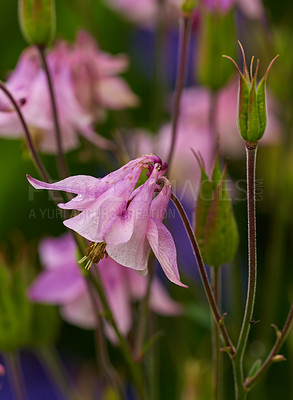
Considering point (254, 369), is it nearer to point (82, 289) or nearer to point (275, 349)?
point (275, 349)

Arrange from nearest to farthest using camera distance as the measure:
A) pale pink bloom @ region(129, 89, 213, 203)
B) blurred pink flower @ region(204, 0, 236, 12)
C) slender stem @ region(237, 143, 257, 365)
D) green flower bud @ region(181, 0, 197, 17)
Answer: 1. slender stem @ region(237, 143, 257, 365)
2. green flower bud @ region(181, 0, 197, 17)
3. blurred pink flower @ region(204, 0, 236, 12)
4. pale pink bloom @ region(129, 89, 213, 203)

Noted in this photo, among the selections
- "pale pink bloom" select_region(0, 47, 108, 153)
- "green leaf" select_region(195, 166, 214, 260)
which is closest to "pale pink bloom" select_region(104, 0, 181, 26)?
"pale pink bloom" select_region(0, 47, 108, 153)

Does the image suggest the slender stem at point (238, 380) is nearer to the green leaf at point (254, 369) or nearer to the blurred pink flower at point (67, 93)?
the green leaf at point (254, 369)

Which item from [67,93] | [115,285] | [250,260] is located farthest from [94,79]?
[250,260]

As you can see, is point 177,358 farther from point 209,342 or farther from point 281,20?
point 281,20

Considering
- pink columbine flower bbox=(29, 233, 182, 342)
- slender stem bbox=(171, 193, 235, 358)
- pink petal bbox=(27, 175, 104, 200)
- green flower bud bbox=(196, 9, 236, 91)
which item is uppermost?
green flower bud bbox=(196, 9, 236, 91)

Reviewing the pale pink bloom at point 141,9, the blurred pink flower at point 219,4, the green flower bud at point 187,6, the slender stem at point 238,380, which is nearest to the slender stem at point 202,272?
the slender stem at point 238,380

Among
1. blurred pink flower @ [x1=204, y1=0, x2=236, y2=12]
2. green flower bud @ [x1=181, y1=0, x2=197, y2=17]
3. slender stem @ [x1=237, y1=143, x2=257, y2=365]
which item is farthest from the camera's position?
blurred pink flower @ [x1=204, y1=0, x2=236, y2=12]

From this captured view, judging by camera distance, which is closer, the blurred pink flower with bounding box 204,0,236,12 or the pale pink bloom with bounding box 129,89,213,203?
the blurred pink flower with bounding box 204,0,236,12

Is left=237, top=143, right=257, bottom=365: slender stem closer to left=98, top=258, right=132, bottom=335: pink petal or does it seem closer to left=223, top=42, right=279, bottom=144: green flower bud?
left=223, top=42, right=279, bottom=144: green flower bud
